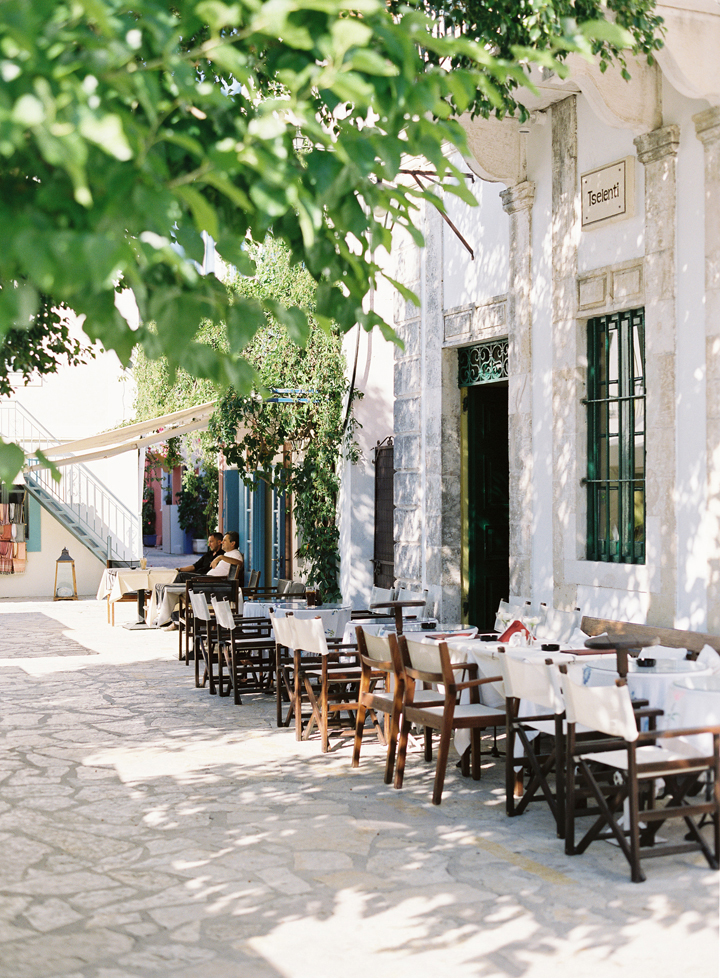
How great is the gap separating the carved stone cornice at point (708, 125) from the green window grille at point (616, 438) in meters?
1.27

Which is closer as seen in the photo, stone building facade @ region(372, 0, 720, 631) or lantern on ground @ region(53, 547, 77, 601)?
stone building facade @ region(372, 0, 720, 631)

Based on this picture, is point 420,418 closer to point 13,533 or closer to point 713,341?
point 713,341

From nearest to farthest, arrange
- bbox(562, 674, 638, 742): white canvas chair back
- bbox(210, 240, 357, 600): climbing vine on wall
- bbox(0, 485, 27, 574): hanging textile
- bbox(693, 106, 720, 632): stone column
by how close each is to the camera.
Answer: bbox(562, 674, 638, 742): white canvas chair back → bbox(693, 106, 720, 632): stone column → bbox(210, 240, 357, 600): climbing vine on wall → bbox(0, 485, 27, 574): hanging textile

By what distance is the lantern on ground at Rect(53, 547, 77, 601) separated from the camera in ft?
62.1

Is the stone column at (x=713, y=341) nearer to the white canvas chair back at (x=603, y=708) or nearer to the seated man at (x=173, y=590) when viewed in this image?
the white canvas chair back at (x=603, y=708)

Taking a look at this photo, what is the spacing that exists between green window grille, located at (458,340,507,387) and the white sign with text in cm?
168

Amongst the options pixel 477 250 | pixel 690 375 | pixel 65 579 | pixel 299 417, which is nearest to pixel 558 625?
pixel 690 375

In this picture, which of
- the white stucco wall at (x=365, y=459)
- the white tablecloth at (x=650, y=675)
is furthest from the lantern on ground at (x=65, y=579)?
the white tablecloth at (x=650, y=675)

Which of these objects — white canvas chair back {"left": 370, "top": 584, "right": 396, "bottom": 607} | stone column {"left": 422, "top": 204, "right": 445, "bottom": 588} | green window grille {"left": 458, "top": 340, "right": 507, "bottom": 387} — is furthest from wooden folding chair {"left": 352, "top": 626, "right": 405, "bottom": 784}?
green window grille {"left": 458, "top": 340, "right": 507, "bottom": 387}

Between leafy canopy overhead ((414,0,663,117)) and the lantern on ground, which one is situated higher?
leafy canopy overhead ((414,0,663,117))

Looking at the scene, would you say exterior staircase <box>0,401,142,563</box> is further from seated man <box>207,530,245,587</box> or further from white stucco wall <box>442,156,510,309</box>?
white stucco wall <box>442,156,510,309</box>

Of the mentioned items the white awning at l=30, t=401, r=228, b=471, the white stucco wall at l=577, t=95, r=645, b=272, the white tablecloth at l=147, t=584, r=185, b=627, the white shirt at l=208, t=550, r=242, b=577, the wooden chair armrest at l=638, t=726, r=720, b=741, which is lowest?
the white tablecloth at l=147, t=584, r=185, b=627

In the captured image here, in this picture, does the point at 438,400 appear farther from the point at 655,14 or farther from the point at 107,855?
the point at 107,855

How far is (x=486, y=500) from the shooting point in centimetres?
971
